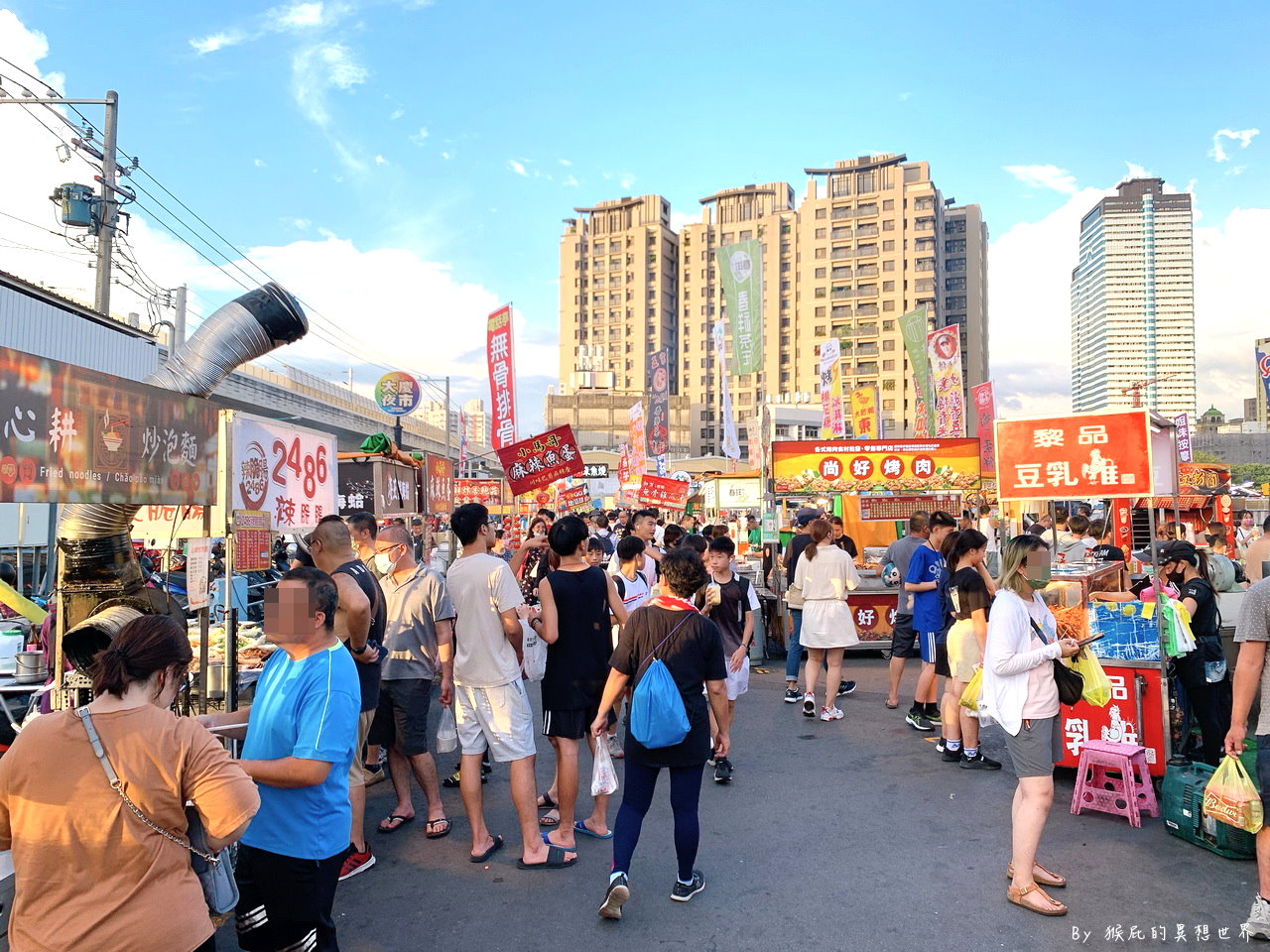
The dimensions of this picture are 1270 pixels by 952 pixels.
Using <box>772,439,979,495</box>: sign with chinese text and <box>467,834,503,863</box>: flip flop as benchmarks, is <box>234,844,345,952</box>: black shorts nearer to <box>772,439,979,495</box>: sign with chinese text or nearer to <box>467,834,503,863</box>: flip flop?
<box>467,834,503,863</box>: flip flop

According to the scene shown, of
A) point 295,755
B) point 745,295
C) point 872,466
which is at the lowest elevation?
point 295,755

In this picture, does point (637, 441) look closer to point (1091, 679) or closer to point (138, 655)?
point (1091, 679)

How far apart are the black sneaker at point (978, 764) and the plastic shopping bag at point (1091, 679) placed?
6.95 ft

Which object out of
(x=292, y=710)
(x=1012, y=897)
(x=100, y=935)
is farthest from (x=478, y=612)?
(x=1012, y=897)

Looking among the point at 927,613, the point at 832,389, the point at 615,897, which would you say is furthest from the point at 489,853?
the point at 832,389

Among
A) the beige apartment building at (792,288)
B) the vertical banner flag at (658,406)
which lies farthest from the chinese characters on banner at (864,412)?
the beige apartment building at (792,288)

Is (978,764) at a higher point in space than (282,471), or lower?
lower

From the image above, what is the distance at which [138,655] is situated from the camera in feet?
6.86

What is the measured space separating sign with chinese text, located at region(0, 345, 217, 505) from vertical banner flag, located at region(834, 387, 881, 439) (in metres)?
27.0

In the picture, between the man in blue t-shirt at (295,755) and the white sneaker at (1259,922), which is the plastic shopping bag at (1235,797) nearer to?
the white sneaker at (1259,922)

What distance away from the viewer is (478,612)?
4512 millimetres

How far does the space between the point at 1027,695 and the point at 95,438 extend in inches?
179

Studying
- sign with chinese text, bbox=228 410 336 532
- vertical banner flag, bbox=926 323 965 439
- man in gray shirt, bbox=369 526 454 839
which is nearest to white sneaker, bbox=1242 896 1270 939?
man in gray shirt, bbox=369 526 454 839

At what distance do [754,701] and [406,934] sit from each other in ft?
16.7
